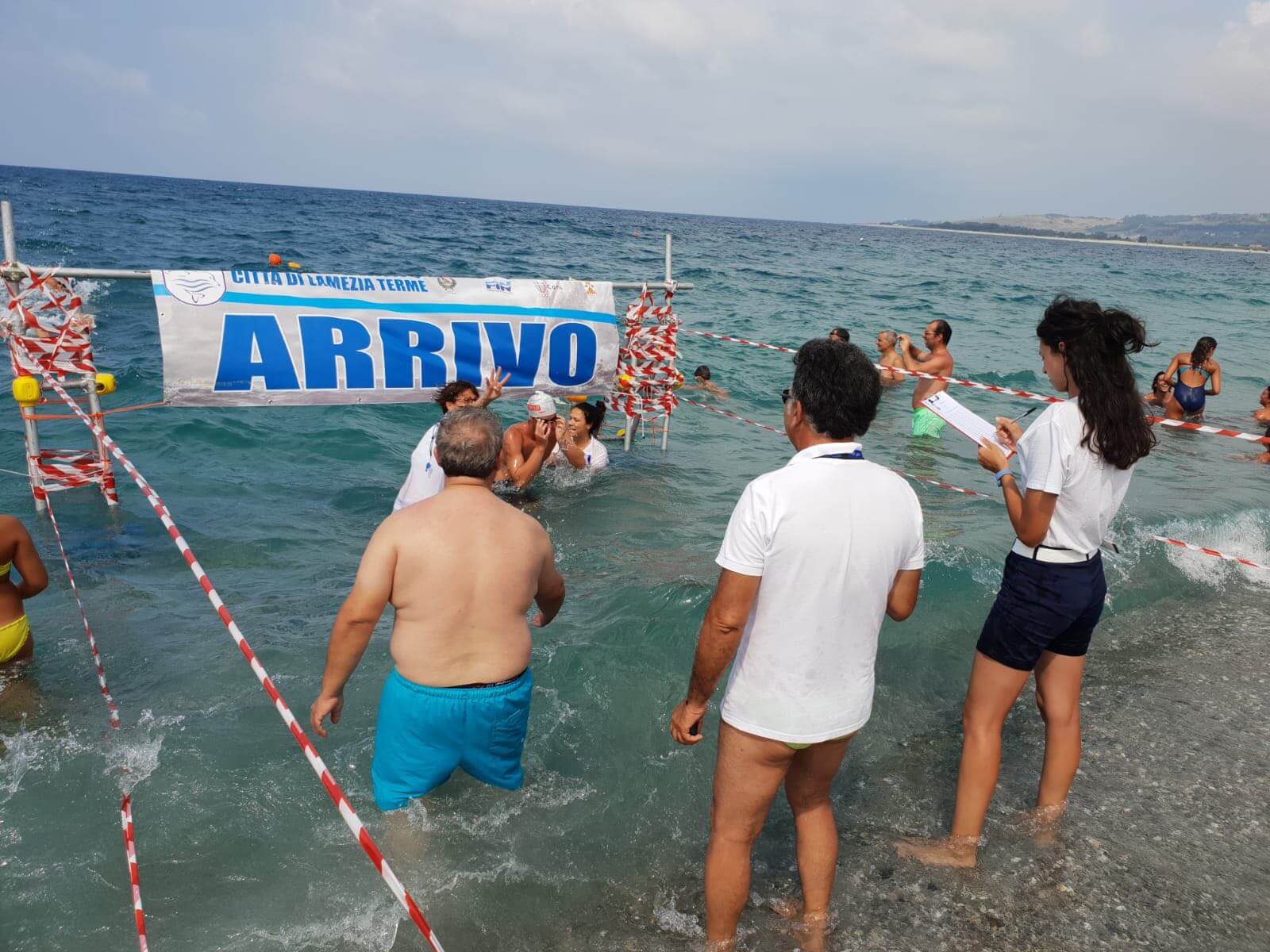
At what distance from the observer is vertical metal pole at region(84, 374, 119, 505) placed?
5.71 m

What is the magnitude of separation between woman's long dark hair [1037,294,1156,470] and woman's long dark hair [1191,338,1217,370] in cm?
1093

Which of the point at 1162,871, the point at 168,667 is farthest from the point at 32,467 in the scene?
the point at 1162,871

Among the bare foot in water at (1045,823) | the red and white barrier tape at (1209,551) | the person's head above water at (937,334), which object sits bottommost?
the bare foot in water at (1045,823)

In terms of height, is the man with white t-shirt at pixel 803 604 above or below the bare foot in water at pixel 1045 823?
above

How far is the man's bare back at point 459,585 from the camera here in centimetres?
271

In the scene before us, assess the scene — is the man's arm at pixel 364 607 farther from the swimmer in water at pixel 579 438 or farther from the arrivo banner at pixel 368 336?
the swimmer in water at pixel 579 438

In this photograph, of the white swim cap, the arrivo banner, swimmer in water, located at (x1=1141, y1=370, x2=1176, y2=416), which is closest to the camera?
the arrivo banner

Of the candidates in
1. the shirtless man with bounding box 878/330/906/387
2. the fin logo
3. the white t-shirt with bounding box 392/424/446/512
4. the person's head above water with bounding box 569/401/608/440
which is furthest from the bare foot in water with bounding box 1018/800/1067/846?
the shirtless man with bounding box 878/330/906/387

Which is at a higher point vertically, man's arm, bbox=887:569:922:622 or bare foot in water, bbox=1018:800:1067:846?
man's arm, bbox=887:569:922:622

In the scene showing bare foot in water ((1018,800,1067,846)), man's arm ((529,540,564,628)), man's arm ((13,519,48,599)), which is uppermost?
man's arm ((529,540,564,628))

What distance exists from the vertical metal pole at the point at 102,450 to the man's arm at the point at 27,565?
6.28 ft

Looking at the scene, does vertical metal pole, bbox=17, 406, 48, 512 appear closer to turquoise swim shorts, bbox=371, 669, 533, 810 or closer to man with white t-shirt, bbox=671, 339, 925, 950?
turquoise swim shorts, bbox=371, 669, 533, 810

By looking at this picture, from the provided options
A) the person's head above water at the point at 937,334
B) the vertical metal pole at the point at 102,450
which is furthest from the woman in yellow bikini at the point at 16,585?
the person's head above water at the point at 937,334

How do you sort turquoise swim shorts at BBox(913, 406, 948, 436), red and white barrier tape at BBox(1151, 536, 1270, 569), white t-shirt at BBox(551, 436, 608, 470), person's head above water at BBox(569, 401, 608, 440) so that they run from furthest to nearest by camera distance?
1. turquoise swim shorts at BBox(913, 406, 948, 436)
2. white t-shirt at BBox(551, 436, 608, 470)
3. person's head above water at BBox(569, 401, 608, 440)
4. red and white barrier tape at BBox(1151, 536, 1270, 569)
